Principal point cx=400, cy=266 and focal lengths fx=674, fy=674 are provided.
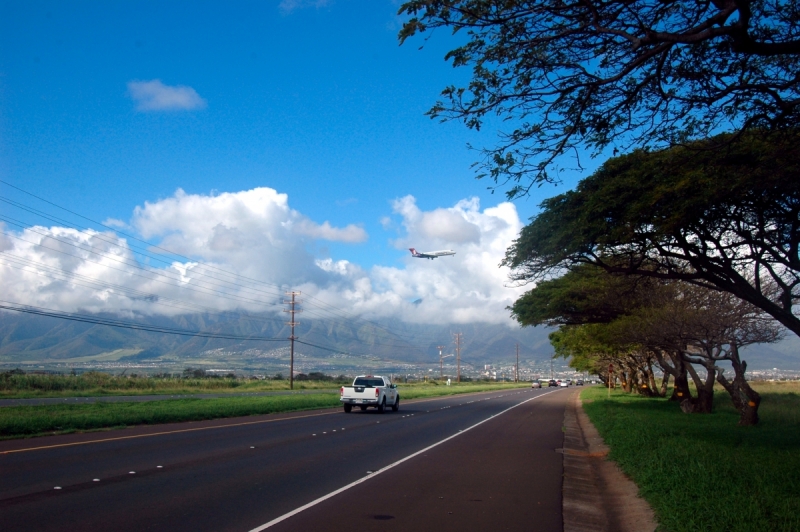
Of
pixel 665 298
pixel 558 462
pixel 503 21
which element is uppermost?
pixel 503 21

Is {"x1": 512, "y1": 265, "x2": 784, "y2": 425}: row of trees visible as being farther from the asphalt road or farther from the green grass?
the green grass

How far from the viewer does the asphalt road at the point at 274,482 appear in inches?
331

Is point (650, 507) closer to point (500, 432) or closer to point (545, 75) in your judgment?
point (545, 75)

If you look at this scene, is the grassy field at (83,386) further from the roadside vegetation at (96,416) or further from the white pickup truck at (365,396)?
the white pickup truck at (365,396)

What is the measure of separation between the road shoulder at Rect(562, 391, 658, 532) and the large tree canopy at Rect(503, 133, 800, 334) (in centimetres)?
471

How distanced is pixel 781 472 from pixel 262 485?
850 cm

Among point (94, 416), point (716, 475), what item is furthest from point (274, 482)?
point (94, 416)

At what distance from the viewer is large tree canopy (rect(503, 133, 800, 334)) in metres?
12.3

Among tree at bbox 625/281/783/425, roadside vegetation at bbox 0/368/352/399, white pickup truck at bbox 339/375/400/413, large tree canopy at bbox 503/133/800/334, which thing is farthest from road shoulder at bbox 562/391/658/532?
roadside vegetation at bbox 0/368/352/399

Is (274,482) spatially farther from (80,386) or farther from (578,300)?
(80,386)

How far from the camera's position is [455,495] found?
10.5m

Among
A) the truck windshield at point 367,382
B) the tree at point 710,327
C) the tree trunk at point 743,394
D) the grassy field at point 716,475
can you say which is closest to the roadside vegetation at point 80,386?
the truck windshield at point 367,382

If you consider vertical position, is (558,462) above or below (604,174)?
below

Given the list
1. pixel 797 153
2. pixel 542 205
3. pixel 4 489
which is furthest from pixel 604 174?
pixel 4 489
